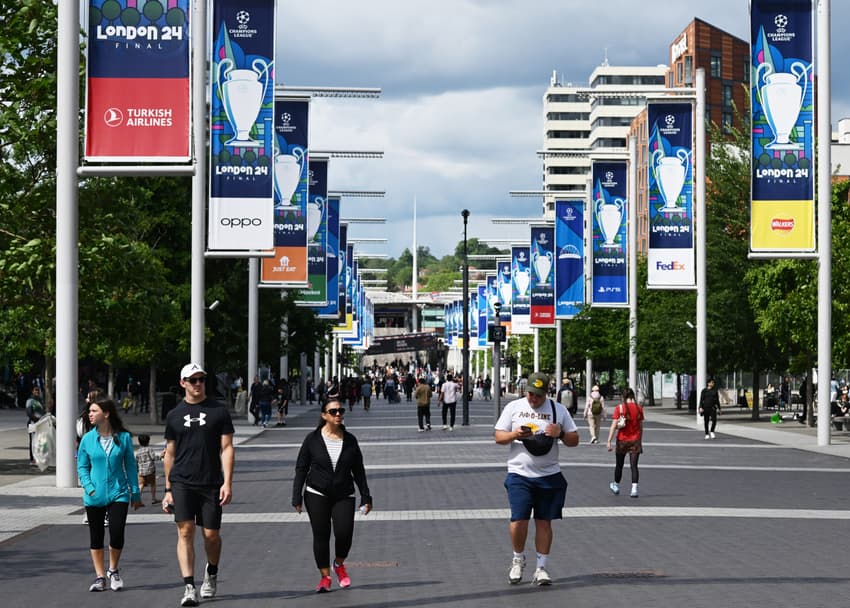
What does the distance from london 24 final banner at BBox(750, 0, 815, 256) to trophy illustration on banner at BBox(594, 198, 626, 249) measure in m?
16.8

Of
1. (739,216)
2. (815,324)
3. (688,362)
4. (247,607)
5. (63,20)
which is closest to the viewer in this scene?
(247,607)

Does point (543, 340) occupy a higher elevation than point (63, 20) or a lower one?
lower

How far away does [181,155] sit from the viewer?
22703mm

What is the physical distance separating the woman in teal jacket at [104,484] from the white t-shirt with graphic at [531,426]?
121 inches

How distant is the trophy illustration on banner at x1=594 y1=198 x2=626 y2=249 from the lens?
54.0 meters

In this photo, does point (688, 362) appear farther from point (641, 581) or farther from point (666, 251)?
point (641, 581)

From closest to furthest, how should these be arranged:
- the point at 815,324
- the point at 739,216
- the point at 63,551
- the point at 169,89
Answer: the point at 63,551 → the point at 169,89 → the point at 815,324 → the point at 739,216

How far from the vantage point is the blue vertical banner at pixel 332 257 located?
59162 mm

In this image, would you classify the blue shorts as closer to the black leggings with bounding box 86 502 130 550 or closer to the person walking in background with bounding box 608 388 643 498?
the black leggings with bounding box 86 502 130 550

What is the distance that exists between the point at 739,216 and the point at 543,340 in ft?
161

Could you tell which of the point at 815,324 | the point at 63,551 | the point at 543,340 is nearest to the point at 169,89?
the point at 63,551

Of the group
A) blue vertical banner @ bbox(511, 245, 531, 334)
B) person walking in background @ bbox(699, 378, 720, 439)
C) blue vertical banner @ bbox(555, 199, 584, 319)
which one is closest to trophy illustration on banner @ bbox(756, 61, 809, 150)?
person walking in background @ bbox(699, 378, 720, 439)

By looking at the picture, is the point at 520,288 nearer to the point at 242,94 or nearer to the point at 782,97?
the point at 782,97

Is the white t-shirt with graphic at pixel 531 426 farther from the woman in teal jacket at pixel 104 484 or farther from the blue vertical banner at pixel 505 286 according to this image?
the blue vertical banner at pixel 505 286
